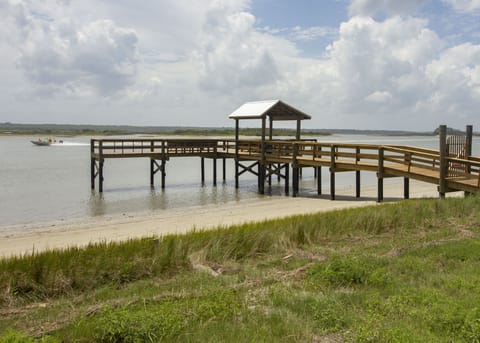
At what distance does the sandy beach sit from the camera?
Result: 13.2 meters

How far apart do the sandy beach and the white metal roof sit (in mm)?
4736

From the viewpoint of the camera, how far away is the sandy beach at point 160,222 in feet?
43.2

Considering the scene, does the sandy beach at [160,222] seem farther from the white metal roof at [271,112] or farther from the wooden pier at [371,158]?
the white metal roof at [271,112]

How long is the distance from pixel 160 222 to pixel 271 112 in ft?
37.4

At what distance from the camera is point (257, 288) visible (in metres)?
6.55

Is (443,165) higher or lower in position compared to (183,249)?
higher

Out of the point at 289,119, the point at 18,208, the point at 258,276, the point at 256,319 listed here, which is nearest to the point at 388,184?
the point at 289,119

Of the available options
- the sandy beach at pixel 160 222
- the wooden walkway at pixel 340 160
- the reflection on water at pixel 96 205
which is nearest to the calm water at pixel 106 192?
the reflection on water at pixel 96 205

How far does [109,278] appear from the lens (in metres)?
7.34

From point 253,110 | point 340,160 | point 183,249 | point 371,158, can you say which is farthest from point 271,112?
point 183,249

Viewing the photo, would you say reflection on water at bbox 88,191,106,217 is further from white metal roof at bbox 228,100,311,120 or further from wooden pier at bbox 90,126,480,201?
white metal roof at bbox 228,100,311,120

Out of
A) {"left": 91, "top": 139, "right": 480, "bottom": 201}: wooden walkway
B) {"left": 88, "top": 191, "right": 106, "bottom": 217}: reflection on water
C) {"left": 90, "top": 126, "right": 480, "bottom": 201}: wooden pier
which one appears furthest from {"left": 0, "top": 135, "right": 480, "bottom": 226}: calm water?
{"left": 91, "top": 139, "right": 480, "bottom": 201}: wooden walkway

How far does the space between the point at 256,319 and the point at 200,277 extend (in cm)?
207

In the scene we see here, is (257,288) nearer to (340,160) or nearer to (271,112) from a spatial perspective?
(340,160)
